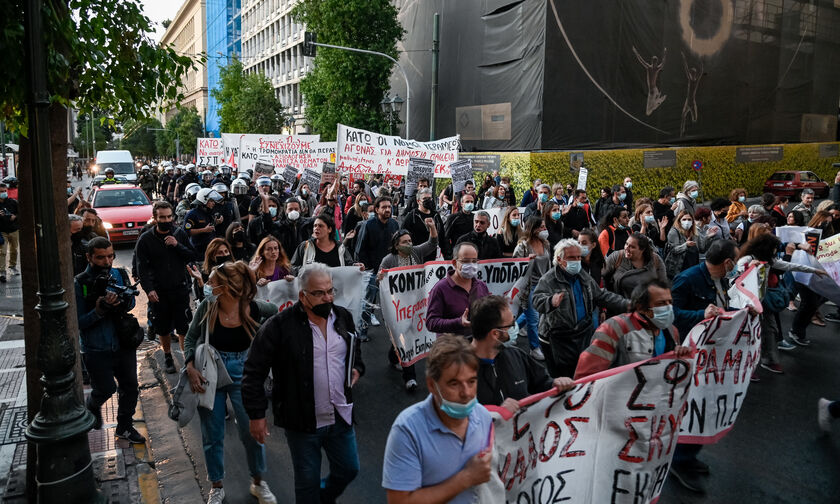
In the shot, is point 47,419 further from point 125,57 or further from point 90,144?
point 90,144

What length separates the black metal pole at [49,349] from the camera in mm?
3986

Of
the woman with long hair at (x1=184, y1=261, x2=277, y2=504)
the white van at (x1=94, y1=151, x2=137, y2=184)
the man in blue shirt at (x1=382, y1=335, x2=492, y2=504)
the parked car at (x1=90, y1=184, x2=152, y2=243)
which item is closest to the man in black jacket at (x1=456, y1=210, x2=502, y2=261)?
the woman with long hair at (x1=184, y1=261, x2=277, y2=504)

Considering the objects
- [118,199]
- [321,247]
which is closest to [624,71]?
[118,199]

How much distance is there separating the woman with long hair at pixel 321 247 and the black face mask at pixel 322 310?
3.58 m

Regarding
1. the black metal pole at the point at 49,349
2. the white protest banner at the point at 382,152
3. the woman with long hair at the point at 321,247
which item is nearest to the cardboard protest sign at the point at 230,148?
the white protest banner at the point at 382,152

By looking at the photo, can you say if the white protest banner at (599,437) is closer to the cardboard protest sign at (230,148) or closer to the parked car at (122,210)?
the parked car at (122,210)

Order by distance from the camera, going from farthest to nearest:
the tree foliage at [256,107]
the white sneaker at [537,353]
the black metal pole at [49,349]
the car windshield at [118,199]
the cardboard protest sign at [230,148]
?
the tree foliage at [256,107] < the cardboard protest sign at [230,148] < the car windshield at [118,199] < the white sneaker at [537,353] < the black metal pole at [49,349]

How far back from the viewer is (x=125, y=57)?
474 cm

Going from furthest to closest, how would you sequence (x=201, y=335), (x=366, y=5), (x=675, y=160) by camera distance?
(x=366, y=5) → (x=675, y=160) → (x=201, y=335)

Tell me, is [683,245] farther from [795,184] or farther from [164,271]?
[795,184]

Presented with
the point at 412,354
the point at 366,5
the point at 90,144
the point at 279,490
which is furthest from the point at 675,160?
the point at 90,144

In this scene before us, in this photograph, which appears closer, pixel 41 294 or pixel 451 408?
pixel 451 408

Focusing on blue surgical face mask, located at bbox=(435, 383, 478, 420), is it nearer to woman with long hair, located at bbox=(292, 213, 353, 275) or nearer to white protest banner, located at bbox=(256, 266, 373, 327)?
white protest banner, located at bbox=(256, 266, 373, 327)

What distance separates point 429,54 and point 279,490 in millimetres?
32448
